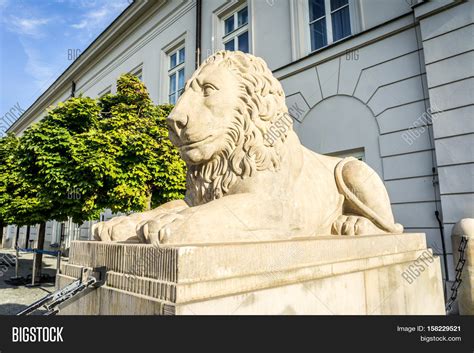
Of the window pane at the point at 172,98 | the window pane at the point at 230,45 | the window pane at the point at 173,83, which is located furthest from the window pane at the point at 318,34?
the window pane at the point at 173,83

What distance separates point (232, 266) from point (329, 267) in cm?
83

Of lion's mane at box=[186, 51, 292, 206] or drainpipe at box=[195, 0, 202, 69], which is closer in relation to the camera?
lion's mane at box=[186, 51, 292, 206]

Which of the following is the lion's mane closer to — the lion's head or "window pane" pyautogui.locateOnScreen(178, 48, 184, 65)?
the lion's head

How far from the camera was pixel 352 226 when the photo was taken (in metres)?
2.91

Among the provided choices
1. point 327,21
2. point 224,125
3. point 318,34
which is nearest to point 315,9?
point 327,21

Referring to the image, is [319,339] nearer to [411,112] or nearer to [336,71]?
[411,112]

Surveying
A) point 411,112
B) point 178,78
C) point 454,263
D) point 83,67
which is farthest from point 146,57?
point 454,263

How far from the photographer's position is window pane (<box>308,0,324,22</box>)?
7713 mm

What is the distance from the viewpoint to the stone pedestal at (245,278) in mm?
1459

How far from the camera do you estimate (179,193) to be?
7.30 meters

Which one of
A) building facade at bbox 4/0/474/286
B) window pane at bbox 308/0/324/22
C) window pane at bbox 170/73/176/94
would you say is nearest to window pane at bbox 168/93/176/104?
window pane at bbox 170/73/176/94

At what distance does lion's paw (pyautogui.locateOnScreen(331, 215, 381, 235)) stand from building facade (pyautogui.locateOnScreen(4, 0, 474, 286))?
114 inches

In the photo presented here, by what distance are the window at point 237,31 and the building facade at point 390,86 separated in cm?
4

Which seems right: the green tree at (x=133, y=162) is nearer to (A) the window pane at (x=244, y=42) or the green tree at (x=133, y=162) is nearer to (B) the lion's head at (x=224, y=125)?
(A) the window pane at (x=244, y=42)
